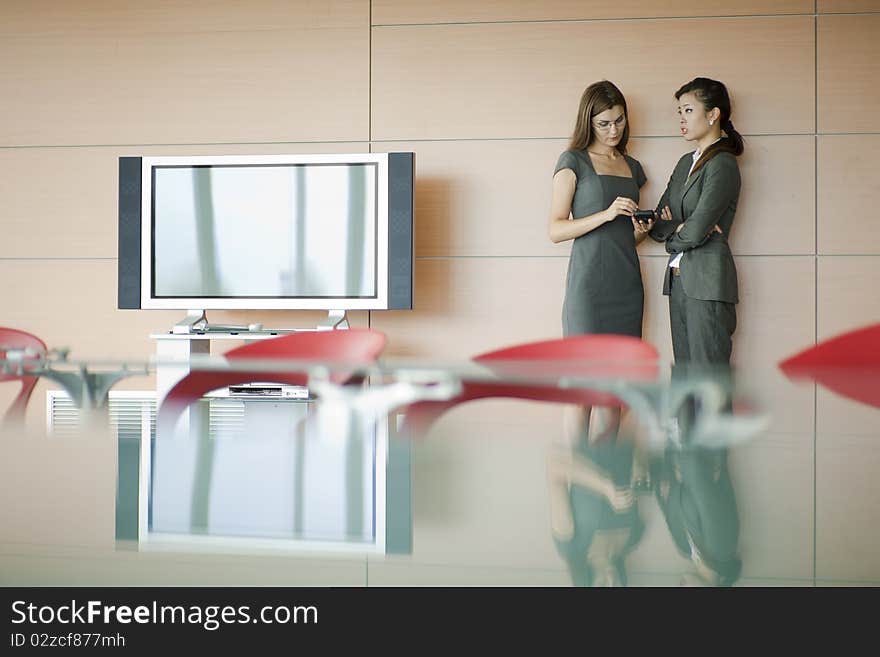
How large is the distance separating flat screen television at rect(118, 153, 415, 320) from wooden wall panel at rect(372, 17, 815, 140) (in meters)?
0.49

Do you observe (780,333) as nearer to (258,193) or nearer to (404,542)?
(258,193)

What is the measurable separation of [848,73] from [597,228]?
5.07ft

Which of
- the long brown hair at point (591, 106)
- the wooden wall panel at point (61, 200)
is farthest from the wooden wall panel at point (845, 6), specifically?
the wooden wall panel at point (61, 200)

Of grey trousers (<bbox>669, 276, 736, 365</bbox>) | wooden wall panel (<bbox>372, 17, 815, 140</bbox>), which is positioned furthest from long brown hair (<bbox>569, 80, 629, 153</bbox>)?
grey trousers (<bbox>669, 276, 736, 365</bbox>)

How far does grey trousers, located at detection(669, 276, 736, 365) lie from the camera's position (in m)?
4.21

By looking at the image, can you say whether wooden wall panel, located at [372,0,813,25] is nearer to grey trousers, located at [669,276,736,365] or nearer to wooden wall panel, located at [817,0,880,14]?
wooden wall panel, located at [817,0,880,14]

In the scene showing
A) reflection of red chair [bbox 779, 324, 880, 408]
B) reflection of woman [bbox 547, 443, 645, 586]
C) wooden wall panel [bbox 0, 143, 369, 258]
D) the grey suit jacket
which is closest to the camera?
reflection of woman [bbox 547, 443, 645, 586]

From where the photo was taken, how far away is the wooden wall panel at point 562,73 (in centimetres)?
459

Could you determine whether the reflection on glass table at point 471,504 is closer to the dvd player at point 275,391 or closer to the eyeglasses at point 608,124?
the dvd player at point 275,391

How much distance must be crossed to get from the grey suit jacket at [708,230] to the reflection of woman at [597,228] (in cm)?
23

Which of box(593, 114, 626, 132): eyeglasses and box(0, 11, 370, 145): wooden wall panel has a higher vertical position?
box(0, 11, 370, 145): wooden wall panel

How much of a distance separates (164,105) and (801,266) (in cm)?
348
